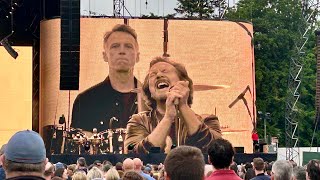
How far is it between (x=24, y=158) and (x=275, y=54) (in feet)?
151

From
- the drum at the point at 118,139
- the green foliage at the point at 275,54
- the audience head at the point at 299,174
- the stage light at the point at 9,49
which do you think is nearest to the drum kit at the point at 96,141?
the drum at the point at 118,139

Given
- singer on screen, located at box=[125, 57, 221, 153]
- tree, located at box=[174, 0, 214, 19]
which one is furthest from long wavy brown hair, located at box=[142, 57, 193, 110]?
tree, located at box=[174, 0, 214, 19]

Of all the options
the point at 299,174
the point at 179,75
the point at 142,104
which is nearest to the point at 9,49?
the point at 142,104

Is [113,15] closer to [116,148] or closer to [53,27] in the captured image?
[53,27]

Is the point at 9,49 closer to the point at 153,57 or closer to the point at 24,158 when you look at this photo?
the point at 153,57

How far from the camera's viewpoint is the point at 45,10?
31719mm

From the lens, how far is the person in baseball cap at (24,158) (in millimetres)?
3291

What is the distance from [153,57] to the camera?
1230 inches

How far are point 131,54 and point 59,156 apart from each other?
8314 millimetres

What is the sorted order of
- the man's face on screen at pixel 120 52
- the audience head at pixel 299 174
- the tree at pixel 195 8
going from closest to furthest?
the audience head at pixel 299 174 → the man's face on screen at pixel 120 52 → the tree at pixel 195 8

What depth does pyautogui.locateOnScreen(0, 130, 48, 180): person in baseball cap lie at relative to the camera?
3.29 meters

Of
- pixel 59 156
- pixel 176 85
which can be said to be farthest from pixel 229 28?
pixel 59 156

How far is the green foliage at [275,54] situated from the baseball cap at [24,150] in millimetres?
42467

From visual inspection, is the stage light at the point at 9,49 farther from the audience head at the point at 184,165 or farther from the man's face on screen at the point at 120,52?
the audience head at the point at 184,165
